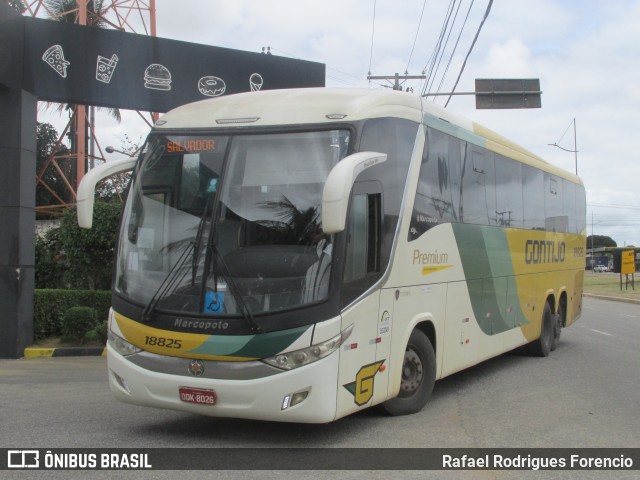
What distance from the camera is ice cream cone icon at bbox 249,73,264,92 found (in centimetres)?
1535

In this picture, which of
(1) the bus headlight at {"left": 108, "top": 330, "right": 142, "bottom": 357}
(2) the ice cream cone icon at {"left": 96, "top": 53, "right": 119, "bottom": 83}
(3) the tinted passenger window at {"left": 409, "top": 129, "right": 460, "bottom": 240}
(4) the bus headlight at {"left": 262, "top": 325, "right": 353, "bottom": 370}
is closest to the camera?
(4) the bus headlight at {"left": 262, "top": 325, "right": 353, "bottom": 370}

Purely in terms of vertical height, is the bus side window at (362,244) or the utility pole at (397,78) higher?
the utility pole at (397,78)

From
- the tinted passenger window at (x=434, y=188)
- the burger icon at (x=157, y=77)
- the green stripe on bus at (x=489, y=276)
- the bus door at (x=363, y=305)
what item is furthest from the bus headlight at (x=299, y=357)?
the burger icon at (x=157, y=77)

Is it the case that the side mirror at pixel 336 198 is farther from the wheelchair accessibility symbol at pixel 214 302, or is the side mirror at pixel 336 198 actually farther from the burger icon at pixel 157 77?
the burger icon at pixel 157 77

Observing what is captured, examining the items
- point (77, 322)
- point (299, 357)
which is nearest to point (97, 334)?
point (77, 322)

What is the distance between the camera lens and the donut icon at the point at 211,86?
48.8ft

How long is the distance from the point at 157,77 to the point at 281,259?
951 centimetres

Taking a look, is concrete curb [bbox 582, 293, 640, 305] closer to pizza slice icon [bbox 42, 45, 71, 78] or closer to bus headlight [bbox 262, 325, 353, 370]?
pizza slice icon [bbox 42, 45, 71, 78]

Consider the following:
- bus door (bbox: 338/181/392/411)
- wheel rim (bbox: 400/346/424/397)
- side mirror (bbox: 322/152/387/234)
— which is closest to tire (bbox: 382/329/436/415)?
wheel rim (bbox: 400/346/424/397)

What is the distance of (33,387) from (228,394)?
4.86m

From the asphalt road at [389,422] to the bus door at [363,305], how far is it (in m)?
0.51

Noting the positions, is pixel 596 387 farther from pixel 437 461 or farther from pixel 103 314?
pixel 103 314

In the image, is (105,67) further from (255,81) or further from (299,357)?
(299,357)

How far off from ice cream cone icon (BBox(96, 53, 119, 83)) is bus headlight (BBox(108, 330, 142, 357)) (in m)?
8.49
